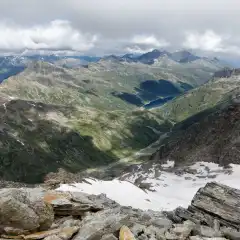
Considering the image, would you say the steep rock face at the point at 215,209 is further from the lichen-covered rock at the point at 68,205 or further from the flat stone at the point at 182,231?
the lichen-covered rock at the point at 68,205

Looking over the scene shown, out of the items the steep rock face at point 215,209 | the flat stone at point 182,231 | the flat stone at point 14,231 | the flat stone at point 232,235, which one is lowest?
the flat stone at point 14,231

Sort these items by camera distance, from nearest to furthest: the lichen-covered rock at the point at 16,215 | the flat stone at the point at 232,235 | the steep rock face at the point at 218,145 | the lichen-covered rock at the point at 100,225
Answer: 1. the lichen-covered rock at the point at 100,225
2. the lichen-covered rock at the point at 16,215
3. the flat stone at the point at 232,235
4. the steep rock face at the point at 218,145

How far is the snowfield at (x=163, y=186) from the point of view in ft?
259

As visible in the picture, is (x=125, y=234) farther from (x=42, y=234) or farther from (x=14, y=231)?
(x=14, y=231)

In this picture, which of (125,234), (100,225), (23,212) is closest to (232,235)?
(125,234)

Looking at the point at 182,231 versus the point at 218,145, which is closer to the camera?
the point at 182,231

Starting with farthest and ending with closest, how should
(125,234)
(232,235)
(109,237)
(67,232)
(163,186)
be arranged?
(163,186) < (232,235) < (67,232) < (125,234) < (109,237)

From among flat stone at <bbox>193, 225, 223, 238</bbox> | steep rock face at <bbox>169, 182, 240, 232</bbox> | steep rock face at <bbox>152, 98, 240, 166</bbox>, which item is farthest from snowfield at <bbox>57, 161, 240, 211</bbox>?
flat stone at <bbox>193, 225, 223, 238</bbox>

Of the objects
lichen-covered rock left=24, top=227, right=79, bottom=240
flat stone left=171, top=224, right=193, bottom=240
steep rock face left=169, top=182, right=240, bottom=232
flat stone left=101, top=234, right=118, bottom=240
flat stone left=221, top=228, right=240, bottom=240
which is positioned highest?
steep rock face left=169, top=182, right=240, bottom=232

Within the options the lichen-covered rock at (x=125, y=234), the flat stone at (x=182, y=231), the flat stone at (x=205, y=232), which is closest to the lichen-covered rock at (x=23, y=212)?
the lichen-covered rock at (x=125, y=234)

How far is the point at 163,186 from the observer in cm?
A: 11444

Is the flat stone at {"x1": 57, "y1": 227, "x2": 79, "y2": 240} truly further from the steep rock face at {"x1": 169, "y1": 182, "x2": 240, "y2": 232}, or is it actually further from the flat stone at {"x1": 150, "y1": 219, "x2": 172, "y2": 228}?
the steep rock face at {"x1": 169, "y1": 182, "x2": 240, "y2": 232}

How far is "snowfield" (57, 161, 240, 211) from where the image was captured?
78.8 metres

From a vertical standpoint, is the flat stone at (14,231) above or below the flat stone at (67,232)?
below
